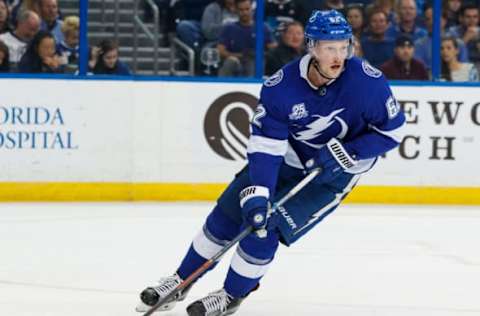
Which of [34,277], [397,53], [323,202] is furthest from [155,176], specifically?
[323,202]

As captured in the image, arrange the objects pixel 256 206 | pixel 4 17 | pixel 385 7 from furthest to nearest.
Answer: pixel 385 7
pixel 4 17
pixel 256 206

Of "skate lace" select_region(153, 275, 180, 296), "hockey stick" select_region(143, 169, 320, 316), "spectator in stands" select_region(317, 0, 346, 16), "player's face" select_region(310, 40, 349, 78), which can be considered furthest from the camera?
"spectator in stands" select_region(317, 0, 346, 16)

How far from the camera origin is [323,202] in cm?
406

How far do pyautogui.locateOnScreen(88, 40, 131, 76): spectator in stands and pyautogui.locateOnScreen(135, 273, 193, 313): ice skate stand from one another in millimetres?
3911

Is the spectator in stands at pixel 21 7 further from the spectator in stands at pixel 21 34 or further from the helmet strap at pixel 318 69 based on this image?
the helmet strap at pixel 318 69

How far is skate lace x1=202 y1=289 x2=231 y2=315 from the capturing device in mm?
4078

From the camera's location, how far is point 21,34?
7.80 m

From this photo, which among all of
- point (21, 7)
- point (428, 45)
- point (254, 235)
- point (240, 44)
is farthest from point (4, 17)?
point (254, 235)

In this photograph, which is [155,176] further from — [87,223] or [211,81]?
[87,223]

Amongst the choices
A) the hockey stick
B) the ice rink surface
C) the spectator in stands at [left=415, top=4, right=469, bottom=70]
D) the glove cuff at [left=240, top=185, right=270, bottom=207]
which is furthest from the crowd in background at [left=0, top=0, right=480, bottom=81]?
the glove cuff at [left=240, top=185, right=270, bottom=207]

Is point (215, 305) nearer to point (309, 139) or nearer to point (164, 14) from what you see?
point (309, 139)

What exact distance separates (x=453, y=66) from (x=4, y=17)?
10.1 ft

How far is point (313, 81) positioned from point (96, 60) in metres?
4.24

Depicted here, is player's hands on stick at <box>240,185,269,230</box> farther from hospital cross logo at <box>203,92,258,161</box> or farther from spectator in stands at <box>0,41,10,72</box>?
spectator in stands at <box>0,41,10,72</box>
